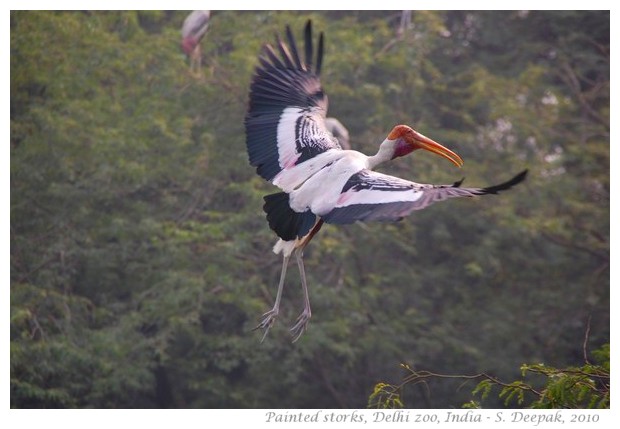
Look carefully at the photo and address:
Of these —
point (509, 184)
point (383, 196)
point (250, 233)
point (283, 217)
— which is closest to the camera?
point (509, 184)

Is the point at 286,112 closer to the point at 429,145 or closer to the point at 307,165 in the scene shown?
the point at 307,165

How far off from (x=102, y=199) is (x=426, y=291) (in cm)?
381

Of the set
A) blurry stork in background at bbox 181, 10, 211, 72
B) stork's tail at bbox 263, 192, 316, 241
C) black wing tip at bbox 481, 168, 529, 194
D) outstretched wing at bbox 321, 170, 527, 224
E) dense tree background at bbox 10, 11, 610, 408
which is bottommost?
dense tree background at bbox 10, 11, 610, 408

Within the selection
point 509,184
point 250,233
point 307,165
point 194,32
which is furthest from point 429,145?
point 194,32

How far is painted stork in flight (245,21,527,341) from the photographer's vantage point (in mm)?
5480

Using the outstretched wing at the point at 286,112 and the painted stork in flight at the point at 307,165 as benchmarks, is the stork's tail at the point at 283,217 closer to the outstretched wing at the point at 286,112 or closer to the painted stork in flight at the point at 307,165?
the painted stork in flight at the point at 307,165

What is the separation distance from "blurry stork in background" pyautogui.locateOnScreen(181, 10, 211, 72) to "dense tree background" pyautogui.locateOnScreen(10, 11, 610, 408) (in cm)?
19

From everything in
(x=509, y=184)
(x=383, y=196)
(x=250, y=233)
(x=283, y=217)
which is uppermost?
(x=509, y=184)

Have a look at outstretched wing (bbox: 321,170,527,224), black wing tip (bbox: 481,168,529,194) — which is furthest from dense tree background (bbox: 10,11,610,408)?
black wing tip (bbox: 481,168,529,194)

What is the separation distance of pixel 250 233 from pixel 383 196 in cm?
586

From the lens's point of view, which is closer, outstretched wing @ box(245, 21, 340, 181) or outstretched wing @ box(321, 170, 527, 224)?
outstretched wing @ box(321, 170, 527, 224)

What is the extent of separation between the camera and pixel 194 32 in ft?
40.0

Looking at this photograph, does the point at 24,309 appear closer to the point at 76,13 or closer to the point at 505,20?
the point at 76,13

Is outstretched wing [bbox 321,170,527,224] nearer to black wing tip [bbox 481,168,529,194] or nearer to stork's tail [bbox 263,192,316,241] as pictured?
black wing tip [bbox 481,168,529,194]
